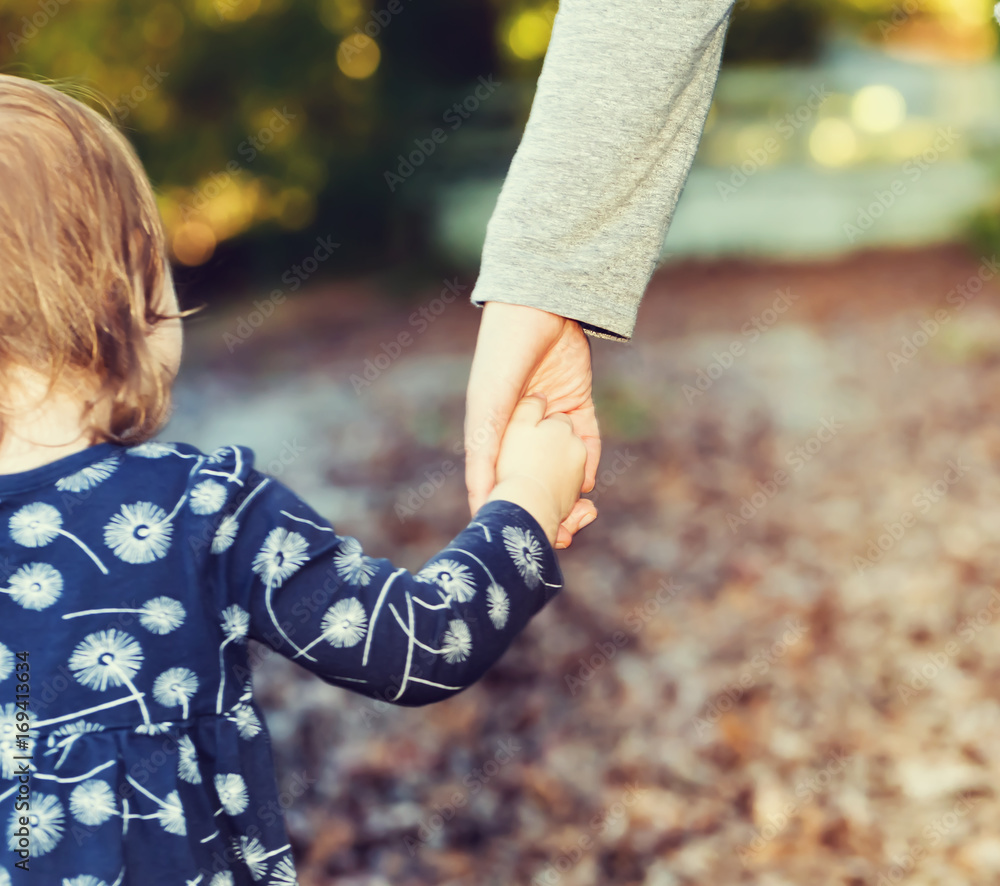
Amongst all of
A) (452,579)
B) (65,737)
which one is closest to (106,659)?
(65,737)

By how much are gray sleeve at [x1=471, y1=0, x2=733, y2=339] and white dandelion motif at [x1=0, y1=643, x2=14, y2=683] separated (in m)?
0.87

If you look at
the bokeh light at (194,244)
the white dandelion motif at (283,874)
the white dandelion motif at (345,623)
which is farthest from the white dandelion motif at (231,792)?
the bokeh light at (194,244)

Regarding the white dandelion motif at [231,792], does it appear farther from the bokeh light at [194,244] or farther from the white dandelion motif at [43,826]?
the bokeh light at [194,244]

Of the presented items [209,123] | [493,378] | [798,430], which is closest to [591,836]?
[493,378]

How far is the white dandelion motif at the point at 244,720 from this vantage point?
1325 mm

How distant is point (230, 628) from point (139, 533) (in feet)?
0.54

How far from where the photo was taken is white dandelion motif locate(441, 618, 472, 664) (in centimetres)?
134

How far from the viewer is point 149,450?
4.27 feet

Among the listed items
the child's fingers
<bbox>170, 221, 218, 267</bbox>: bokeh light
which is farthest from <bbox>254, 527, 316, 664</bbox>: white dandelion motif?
<bbox>170, 221, 218, 267</bbox>: bokeh light

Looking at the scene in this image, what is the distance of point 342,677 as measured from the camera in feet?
4.37

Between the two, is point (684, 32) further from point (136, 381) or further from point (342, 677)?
point (342, 677)

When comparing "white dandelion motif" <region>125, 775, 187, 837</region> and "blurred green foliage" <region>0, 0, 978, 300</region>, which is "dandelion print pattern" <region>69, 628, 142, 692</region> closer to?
"white dandelion motif" <region>125, 775, 187, 837</region>

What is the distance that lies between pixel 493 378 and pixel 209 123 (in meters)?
7.40

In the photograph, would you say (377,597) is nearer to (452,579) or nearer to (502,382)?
(452,579)
